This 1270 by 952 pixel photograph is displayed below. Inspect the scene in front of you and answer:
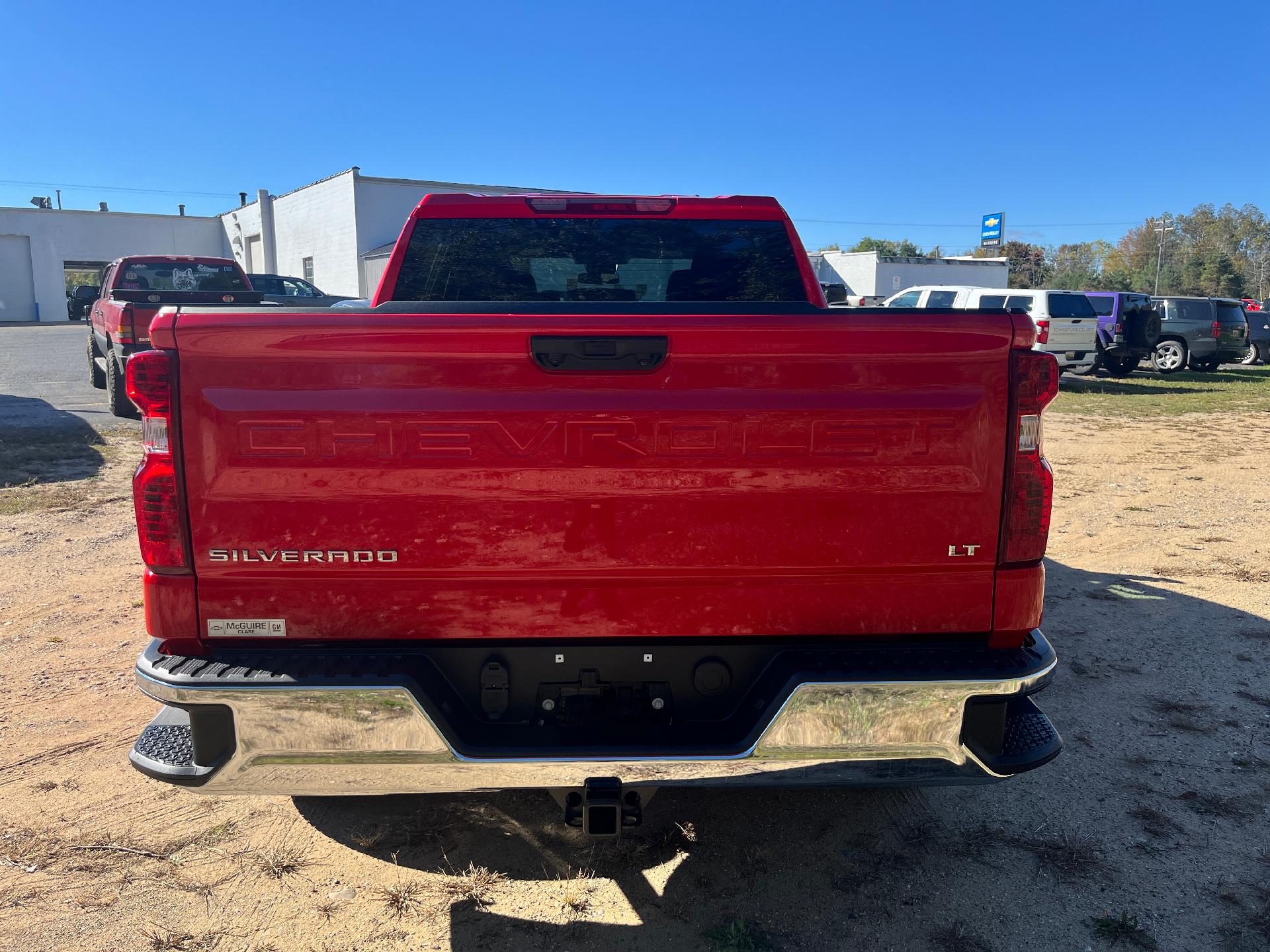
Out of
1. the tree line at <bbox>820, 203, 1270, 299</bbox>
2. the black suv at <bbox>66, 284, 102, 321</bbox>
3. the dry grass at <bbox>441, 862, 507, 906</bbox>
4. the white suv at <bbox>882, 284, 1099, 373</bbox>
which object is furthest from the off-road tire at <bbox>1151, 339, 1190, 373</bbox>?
the tree line at <bbox>820, 203, 1270, 299</bbox>

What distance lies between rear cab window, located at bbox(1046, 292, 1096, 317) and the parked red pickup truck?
50.5 ft

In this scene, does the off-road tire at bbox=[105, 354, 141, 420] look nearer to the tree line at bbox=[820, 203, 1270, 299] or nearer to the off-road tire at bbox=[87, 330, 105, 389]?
the off-road tire at bbox=[87, 330, 105, 389]

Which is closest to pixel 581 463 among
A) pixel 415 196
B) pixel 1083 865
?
pixel 1083 865

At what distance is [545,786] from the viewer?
240 cm

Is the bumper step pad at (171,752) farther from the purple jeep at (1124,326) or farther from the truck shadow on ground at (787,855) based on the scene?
the purple jeep at (1124,326)

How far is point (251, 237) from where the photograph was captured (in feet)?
151

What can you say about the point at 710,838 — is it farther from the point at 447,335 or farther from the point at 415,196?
the point at 415,196

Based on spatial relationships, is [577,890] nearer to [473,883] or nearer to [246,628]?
[473,883]

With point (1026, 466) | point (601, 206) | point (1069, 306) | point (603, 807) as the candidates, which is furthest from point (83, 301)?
point (1069, 306)

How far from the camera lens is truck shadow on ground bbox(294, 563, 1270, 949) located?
9.00 ft

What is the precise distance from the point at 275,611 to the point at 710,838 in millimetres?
1702

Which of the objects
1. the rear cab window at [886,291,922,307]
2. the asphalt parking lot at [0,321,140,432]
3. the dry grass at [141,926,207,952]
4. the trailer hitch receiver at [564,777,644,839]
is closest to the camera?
the trailer hitch receiver at [564,777,644,839]

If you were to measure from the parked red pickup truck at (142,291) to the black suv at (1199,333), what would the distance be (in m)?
21.5

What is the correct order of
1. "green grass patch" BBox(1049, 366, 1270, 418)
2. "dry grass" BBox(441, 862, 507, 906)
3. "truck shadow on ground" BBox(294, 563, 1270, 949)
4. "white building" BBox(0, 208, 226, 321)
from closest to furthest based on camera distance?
"truck shadow on ground" BBox(294, 563, 1270, 949)
"dry grass" BBox(441, 862, 507, 906)
"green grass patch" BBox(1049, 366, 1270, 418)
"white building" BBox(0, 208, 226, 321)
